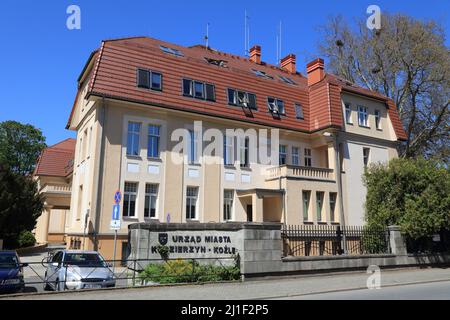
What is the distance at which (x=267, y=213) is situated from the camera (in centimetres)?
2766

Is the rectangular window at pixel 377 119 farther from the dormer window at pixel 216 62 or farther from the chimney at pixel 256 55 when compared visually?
the dormer window at pixel 216 62

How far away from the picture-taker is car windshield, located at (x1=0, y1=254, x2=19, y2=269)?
13.0 metres

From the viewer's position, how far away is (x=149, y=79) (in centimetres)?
2402

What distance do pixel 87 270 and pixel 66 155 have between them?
29704mm

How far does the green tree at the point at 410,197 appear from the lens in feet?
66.2

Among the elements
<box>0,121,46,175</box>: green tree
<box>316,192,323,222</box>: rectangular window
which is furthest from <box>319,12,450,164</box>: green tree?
<box>0,121,46,175</box>: green tree

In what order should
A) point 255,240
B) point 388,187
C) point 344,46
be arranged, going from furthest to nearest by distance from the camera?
point 344,46 < point 388,187 < point 255,240

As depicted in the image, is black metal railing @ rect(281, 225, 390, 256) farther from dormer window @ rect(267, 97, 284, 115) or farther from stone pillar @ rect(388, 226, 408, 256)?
dormer window @ rect(267, 97, 284, 115)

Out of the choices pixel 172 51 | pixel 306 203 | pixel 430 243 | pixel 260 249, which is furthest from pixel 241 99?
pixel 260 249
